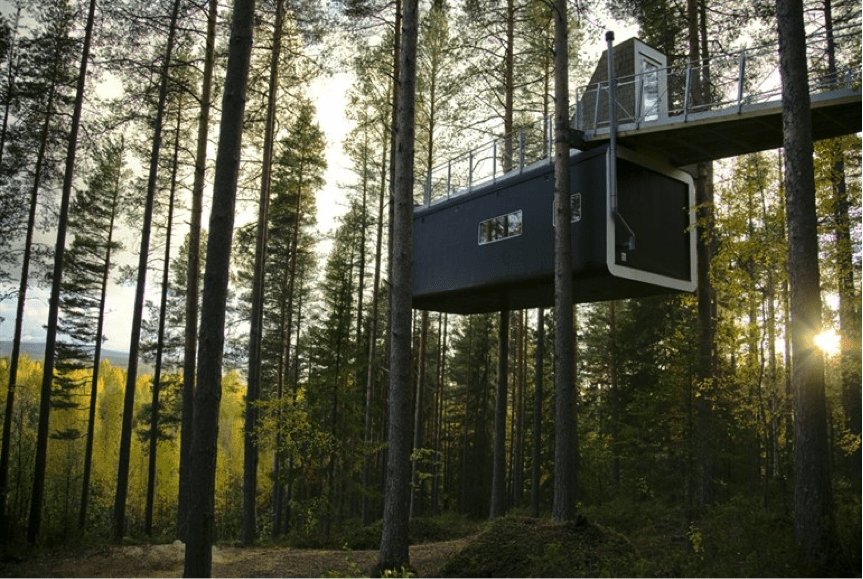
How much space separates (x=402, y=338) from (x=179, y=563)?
6.07 m

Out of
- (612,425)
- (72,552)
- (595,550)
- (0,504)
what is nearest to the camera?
(595,550)

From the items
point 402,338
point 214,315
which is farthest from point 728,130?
point 214,315

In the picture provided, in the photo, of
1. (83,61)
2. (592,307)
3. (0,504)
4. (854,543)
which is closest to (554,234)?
(854,543)

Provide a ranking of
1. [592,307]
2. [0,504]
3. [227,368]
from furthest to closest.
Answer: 1. [592,307]
2. [227,368]
3. [0,504]

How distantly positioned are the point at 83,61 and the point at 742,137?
1478 centimetres

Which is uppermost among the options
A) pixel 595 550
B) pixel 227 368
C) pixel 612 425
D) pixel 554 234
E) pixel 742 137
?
pixel 742 137

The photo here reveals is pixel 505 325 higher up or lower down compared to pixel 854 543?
higher up

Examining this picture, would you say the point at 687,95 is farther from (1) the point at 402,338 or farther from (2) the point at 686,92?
(1) the point at 402,338

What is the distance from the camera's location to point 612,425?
1895cm

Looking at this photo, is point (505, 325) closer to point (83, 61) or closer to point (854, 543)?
point (854, 543)

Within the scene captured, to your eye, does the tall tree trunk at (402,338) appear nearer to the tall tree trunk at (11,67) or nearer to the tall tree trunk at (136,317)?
the tall tree trunk at (136,317)

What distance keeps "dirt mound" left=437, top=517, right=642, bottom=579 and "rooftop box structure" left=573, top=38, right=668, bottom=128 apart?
6.68m

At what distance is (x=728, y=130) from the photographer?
10.2 m

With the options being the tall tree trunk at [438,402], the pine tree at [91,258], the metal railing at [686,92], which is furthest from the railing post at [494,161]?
the tall tree trunk at [438,402]
